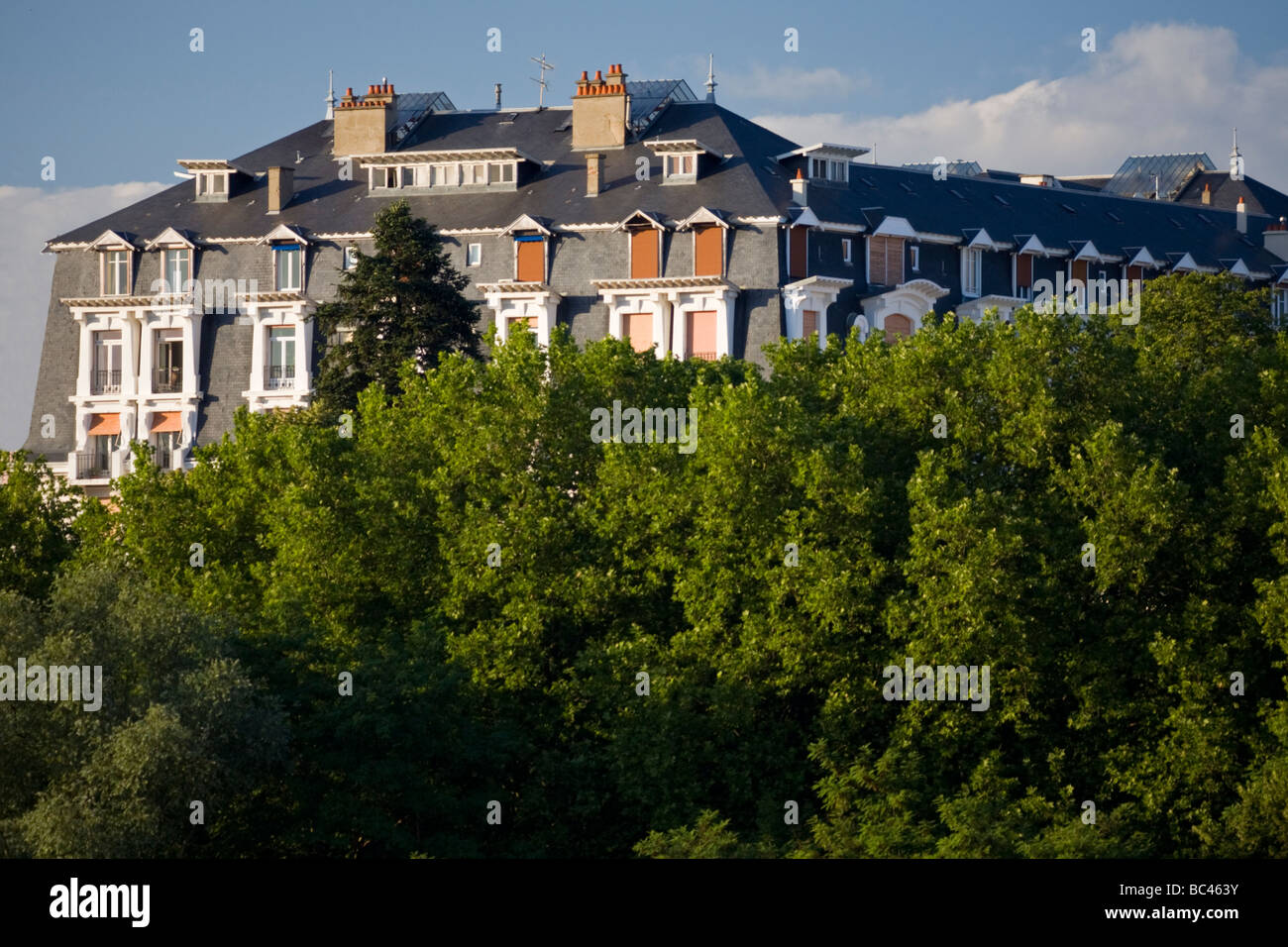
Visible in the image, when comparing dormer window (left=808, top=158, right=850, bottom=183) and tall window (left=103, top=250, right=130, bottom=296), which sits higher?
dormer window (left=808, top=158, right=850, bottom=183)

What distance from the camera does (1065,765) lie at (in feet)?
185

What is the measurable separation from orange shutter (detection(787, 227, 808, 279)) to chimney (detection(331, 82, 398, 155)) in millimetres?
20325

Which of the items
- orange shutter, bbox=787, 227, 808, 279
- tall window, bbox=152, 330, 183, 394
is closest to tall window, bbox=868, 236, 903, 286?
orange shutter, bbox=787, 227, 808, 279

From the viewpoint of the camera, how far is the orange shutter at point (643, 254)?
90.1 metres

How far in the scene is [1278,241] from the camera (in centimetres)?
11375

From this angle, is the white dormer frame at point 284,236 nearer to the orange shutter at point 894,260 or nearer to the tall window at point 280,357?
the tall window at point 280,357

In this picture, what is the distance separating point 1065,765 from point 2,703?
2582 centimetres

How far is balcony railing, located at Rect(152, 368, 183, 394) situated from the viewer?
9581cm

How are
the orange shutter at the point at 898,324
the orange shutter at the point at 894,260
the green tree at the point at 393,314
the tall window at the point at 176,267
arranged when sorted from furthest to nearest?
the tall window at the point at 176,267
the orange shutter at the point at 894,260
the orange shutter at the point at 898,324
the green tree at the point at 393,314

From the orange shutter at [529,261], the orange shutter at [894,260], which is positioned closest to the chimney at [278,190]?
the orange shutter at [529,261]

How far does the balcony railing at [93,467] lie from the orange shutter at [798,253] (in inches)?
1186

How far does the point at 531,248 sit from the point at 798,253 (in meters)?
11.1

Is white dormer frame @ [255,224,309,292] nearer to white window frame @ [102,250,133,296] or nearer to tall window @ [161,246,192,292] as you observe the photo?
tall window @ [161,246,192,292]
